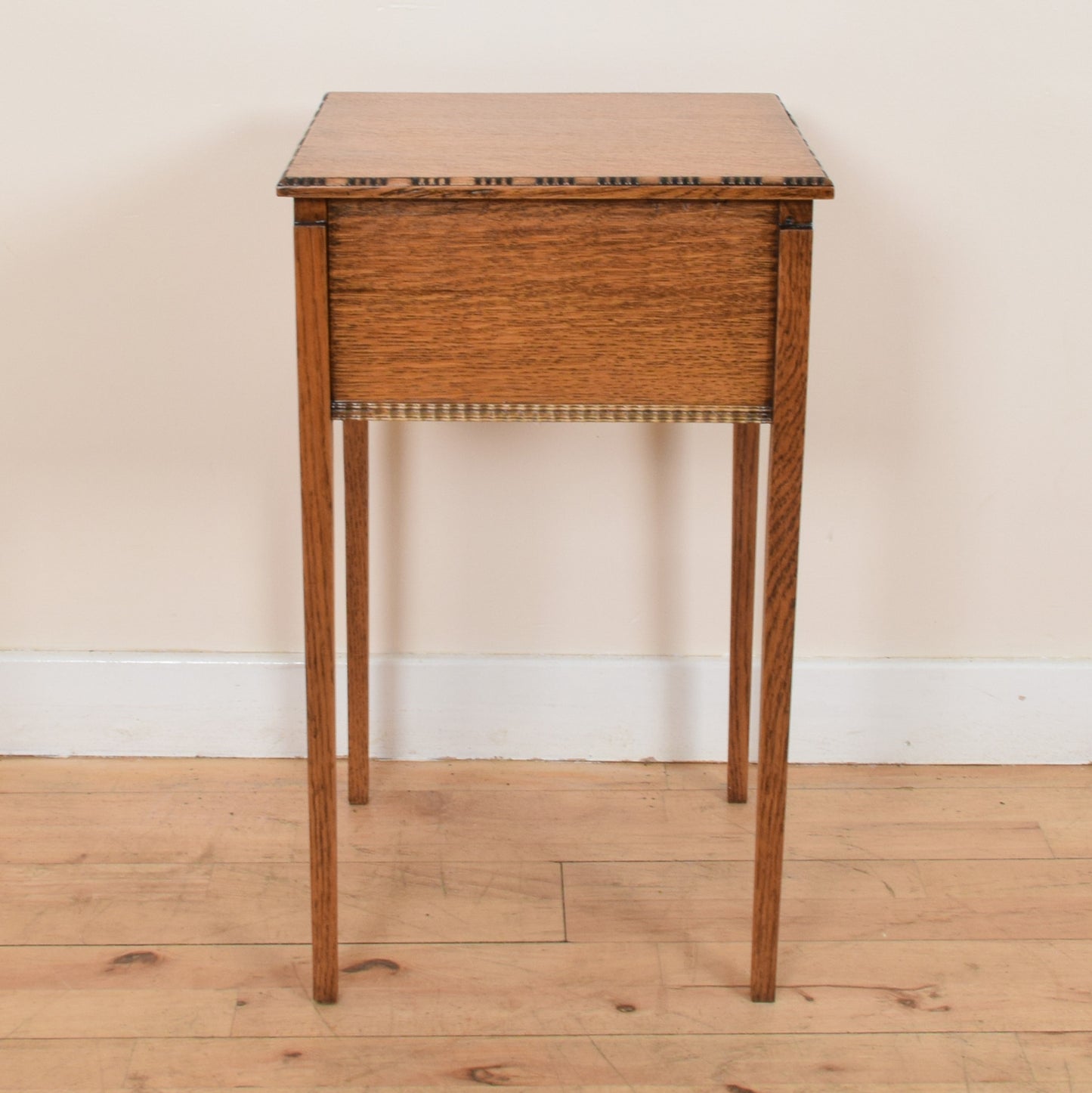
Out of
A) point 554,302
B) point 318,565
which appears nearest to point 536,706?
point 318,565

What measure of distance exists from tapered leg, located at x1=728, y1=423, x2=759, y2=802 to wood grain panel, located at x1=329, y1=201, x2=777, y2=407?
419 millimetres

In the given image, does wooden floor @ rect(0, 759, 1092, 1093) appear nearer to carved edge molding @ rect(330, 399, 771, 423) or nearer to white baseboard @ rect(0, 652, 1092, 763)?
white baseboard @ rect(0, 652, 1092, 763)

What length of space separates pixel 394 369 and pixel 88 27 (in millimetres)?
695

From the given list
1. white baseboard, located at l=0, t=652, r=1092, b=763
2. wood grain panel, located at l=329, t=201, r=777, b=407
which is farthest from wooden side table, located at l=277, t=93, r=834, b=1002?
white baseboard, located at l=0, t=652, r=1092, b=763

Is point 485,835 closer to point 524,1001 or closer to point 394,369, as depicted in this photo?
point 524,1001

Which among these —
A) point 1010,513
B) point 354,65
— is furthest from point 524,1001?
point 354,65

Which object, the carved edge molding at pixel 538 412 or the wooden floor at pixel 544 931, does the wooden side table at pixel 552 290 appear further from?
the wooden floor at pixel 544 931

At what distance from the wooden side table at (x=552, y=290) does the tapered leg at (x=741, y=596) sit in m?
0.37

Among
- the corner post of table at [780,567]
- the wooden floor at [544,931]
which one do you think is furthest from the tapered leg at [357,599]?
the corner post of table at [780,567]

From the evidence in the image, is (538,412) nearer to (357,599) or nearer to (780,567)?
(780,567)

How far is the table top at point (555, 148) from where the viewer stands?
3.65 feet

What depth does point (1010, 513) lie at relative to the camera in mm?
1742

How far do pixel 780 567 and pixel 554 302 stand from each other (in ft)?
0.98

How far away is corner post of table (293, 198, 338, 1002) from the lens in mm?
1145
